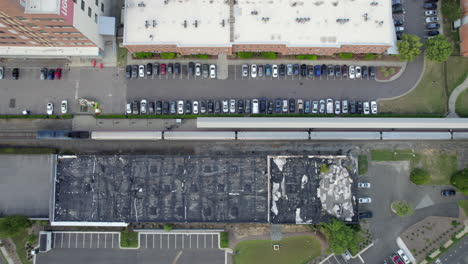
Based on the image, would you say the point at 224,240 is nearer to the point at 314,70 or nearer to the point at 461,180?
the point at 314,70

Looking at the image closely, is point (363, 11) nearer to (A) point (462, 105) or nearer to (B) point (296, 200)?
(A) point (462, 105)

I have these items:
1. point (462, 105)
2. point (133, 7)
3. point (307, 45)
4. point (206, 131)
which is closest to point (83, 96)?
point (133, 7)

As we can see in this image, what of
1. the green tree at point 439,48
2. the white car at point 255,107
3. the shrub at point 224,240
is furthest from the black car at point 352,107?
the shrub at point 224,240

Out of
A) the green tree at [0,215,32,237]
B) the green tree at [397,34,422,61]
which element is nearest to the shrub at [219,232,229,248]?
the green tree at [0,215,32,237]

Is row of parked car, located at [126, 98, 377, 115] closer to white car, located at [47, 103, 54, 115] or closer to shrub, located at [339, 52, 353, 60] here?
shrub, located at [339, 52, 353, 60]

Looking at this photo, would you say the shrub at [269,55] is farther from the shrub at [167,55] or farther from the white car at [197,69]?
the shrub at [167,55]
